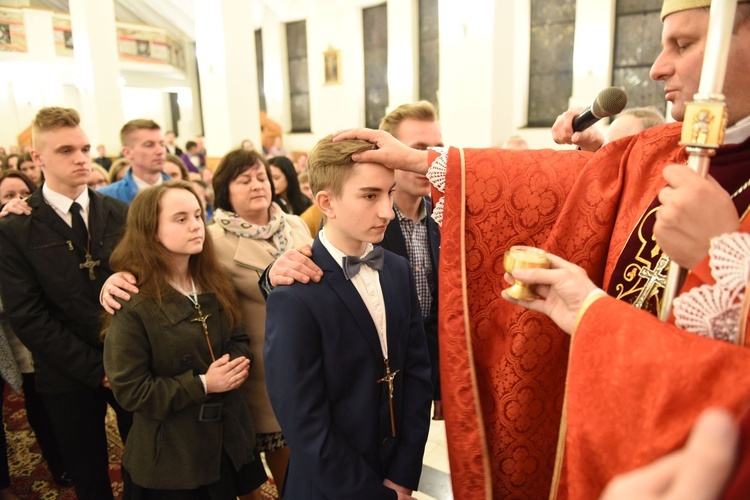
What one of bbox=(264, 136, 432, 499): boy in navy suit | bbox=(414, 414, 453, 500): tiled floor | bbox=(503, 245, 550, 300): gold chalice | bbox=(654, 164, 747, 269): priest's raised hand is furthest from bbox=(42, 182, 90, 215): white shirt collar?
bbox=(654, 164, 747, 269): priest's raised hand

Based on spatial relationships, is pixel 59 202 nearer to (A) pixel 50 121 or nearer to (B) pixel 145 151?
(A) pixel 50 121

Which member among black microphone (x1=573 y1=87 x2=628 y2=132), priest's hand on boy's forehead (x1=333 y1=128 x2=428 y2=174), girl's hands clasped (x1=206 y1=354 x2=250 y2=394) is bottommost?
girl's hands clasped (x1=206 y1=354 x2=250 y2=394)

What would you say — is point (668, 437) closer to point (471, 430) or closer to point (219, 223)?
point (471, 430)

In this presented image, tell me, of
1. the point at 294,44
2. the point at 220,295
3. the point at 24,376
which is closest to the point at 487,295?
the point at 220,295

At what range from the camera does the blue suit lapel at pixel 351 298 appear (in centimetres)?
158

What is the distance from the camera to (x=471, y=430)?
1578 mm

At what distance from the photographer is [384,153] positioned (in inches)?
63.4

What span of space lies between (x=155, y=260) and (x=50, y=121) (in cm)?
132

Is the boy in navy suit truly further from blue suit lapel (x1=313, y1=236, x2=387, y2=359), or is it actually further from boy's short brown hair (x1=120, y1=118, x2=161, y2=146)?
boy's short brown hair (x1=120, y1=118, x2=161, y2=146)

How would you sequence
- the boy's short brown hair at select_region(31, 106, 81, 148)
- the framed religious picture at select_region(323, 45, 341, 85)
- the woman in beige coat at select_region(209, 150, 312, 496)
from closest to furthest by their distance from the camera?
1. the woman in beige coat at select_region(209, 150, 312, 496)
2. the boy's short brown hair at select_region(31, 106, 81, 148)
3. the framed religious picture at select_region(323, 45, 341, 85)

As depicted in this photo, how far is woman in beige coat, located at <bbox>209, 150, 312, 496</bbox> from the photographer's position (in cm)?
251

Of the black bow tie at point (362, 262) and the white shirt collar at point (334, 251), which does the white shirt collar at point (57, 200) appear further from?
the black bow tie at point (362, 262)

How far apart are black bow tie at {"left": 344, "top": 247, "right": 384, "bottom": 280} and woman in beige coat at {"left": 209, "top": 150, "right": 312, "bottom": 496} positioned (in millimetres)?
995

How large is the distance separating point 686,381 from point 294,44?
A: 16322 millimetres
